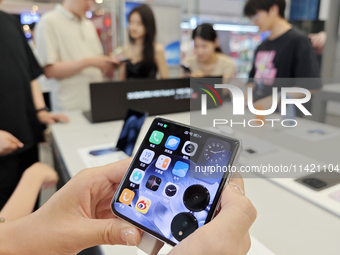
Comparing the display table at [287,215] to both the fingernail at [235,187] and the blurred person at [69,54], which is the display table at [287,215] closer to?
the fingernail at [235,187]

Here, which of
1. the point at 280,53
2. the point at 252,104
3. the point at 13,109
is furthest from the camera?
the point at 280,53

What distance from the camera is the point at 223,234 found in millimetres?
325

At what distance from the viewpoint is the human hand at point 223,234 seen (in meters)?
0.32

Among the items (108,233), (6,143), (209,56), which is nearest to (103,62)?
(6,143)

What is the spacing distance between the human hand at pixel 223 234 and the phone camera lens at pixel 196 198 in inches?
2.1

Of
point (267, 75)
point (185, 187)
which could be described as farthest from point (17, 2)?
point (185, 187)

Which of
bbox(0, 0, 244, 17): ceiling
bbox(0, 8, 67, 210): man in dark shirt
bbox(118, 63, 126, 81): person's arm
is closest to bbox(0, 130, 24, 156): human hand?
bbox(0, 8, 67, 210): man in dark shirt

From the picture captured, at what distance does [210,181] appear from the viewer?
0.42 meters

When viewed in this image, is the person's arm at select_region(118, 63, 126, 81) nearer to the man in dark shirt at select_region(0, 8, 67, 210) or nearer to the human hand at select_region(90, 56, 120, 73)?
the human hand at select_region(90, 56, 120, 73)

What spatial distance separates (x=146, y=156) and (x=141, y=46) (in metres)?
1.46

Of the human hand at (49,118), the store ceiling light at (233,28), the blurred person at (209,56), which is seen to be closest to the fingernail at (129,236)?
the human hand at (49,118)

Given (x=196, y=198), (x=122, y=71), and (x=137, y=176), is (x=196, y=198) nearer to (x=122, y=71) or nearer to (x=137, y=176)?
(x=137, y=176)

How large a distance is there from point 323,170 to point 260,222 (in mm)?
331

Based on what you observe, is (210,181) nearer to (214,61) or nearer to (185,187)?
(185,187)
